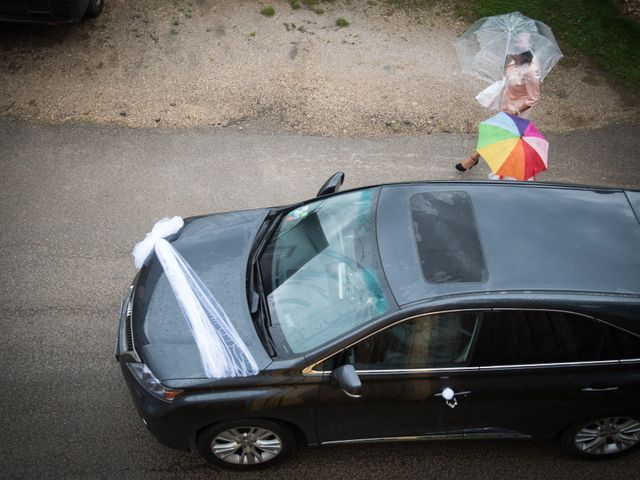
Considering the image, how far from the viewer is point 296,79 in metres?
8.29

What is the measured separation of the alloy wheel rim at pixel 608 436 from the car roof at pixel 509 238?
1108mm

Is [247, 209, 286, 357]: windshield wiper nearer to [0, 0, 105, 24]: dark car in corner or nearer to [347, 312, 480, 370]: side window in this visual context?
[347, 312, 480, 370]: side window

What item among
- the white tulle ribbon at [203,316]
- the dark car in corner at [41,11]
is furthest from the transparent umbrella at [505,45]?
the dark car in corner at [41,11]

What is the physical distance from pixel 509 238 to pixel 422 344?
102 cm

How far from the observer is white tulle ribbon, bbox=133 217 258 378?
414 cm

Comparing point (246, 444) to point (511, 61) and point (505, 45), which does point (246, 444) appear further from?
point (505, 45)

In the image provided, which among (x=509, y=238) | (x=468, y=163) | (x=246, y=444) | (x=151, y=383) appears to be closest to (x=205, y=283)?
→ (x=151, y=383)

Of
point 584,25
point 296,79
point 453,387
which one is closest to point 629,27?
point 584,25

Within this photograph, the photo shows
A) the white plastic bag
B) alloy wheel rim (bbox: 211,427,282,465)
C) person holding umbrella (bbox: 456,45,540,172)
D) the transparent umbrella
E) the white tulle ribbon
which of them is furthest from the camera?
the white plastic bag

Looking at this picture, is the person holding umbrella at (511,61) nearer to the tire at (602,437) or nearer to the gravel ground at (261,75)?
the gravel ground at (261,75)

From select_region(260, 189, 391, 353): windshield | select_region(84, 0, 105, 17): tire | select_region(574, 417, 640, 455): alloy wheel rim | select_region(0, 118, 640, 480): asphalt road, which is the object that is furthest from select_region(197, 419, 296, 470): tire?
select_region(84, 0, 105, 17): tire

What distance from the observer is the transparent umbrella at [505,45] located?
6875mm

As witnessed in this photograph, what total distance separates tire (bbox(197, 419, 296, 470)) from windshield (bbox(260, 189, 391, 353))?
66 cm

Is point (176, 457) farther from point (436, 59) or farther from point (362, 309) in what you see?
point (436, 59)
